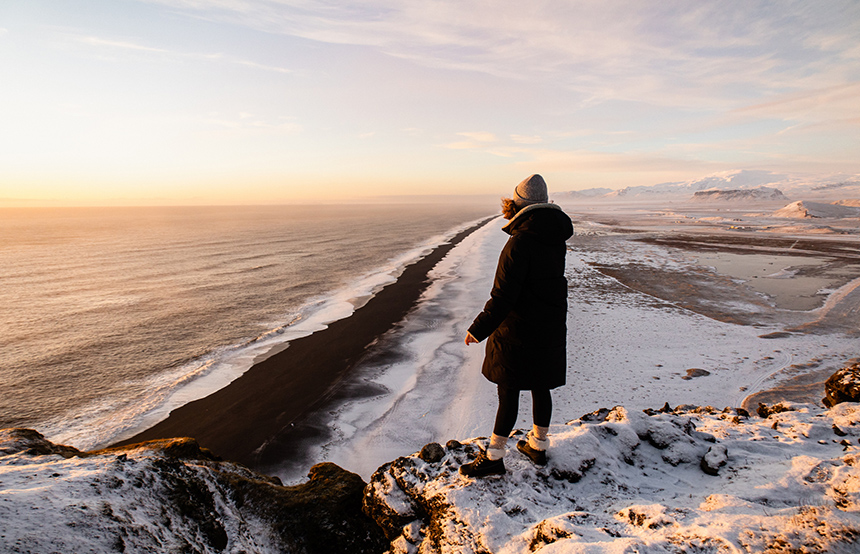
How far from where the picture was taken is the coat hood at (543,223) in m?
2.85

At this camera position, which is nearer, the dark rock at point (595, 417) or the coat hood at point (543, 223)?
the coat hood at point (543, 223)

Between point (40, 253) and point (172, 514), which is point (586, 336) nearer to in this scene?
point (172, 514)

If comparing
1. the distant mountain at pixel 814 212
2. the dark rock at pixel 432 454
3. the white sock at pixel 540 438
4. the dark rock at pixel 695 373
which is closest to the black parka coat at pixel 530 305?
the white sock at pixel 540 438

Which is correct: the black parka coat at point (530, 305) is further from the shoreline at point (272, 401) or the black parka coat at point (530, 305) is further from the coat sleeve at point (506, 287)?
the shoreline at point (272, 401)

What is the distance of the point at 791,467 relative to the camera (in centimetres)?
293

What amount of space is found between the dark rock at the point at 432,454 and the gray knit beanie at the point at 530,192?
2.29 metres

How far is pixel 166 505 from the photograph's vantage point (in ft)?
9.10

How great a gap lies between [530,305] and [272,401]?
628cm

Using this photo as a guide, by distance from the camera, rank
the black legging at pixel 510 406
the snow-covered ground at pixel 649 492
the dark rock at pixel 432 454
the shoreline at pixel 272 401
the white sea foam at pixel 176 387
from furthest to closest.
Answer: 1. the white sea foam at pixel 176 387
2. the shoreline at pixel 272 401
3. the dark rock at pixel 432 454
4. the black legging at pixel 510 406
5. the snow-covered ground at pixel 649 492

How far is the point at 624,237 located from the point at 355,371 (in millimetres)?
31879

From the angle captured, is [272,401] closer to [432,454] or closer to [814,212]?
[432,454]

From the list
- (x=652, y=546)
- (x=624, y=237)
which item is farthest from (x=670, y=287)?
(x=624, y=237)

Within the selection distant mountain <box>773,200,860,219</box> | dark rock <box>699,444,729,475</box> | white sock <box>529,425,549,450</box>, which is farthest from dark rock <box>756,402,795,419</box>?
distant mountain <box>773,200,860,219</box>

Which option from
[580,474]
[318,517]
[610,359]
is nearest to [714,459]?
[580,474]
